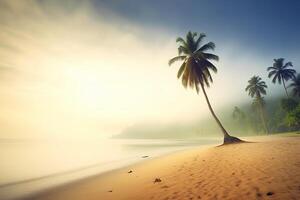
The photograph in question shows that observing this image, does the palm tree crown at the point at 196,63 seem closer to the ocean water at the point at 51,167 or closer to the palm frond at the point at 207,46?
the palm frond at the point at 207,46

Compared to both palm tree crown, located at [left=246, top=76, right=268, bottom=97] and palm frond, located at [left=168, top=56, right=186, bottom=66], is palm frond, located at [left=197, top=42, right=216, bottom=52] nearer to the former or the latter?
palm frond, located at [left=168, top=56, right=186, bottom=66]

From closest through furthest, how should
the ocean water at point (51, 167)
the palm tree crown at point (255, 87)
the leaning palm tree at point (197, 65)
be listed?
the ocean water at point (51, 167)
the leaning palm tree at point (197, 65)
the palm tree crown at point (255, 87)

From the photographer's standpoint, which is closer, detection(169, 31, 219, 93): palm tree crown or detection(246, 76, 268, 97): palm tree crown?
detection(169, 31, 219, 93): palm tree crown

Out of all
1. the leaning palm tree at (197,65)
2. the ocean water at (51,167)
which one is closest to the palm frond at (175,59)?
the leaning palm tree at (197,65)

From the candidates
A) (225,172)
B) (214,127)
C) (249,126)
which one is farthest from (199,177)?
(214,127)

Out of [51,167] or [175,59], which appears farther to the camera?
[175,59]

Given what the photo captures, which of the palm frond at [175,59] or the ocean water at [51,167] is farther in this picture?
the palm frond at [175,59]

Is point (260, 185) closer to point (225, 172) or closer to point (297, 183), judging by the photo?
point (297, 183)

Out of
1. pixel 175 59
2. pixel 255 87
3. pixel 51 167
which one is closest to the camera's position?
pixel 51 167

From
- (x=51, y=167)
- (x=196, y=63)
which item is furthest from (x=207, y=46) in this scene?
(x=51, y=167)

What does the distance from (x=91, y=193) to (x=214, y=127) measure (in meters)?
148

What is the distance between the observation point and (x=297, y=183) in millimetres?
7078

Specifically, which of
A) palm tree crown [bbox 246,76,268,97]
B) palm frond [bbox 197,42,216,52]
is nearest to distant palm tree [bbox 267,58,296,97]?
palm tree crown [bbox 246,76,268,97]

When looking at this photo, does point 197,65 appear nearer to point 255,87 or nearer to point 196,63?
point 196,63
